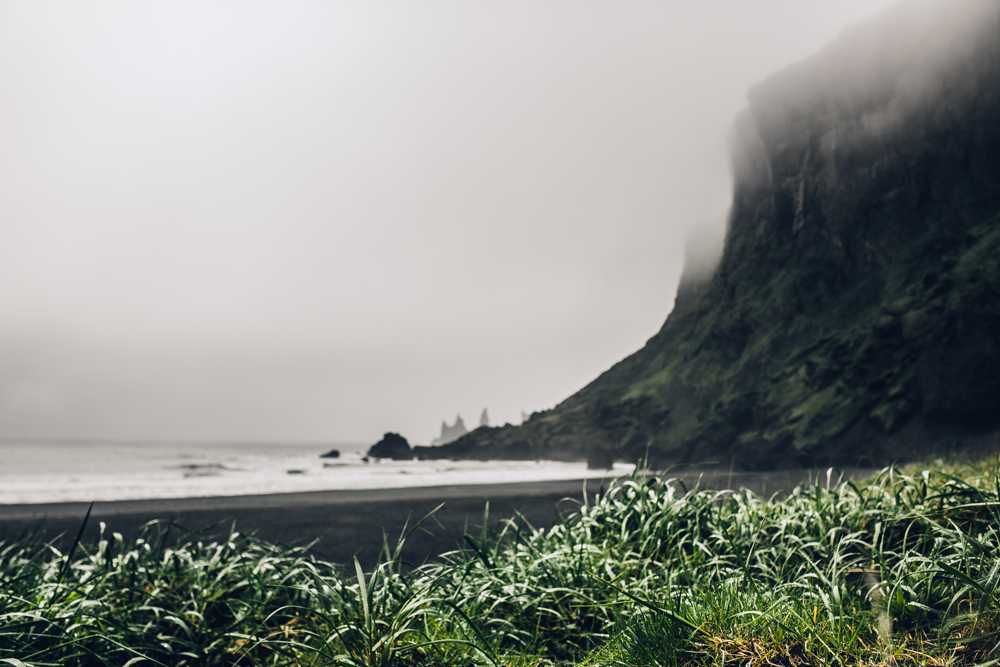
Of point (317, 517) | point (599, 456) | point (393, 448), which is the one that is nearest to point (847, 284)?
point (599, 456)

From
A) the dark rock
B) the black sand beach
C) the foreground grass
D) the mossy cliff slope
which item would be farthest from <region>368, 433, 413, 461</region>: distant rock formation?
the foreground grass

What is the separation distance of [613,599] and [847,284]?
53.0m

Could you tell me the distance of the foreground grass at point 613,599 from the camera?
197 centimetres

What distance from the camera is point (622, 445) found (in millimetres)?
56938

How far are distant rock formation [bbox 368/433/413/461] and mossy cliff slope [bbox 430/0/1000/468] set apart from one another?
3.67 meters

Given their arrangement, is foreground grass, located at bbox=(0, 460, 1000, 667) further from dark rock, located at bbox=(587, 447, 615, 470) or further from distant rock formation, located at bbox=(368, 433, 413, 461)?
distant rock formation, located at bbox=(368, 433, 413, 461)

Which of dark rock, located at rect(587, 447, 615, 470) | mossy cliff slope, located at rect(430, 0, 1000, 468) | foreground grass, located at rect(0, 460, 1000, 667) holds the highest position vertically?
mossy cliff slope, located at rect(430, 0, 1000, 468)

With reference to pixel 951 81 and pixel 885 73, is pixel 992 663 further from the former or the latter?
pixel 885 73

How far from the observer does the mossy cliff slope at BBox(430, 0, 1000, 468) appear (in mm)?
29703

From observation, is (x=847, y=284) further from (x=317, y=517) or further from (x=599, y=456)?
(x=317, y=517)

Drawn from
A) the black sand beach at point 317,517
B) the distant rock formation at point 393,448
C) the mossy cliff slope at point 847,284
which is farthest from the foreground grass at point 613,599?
the distant rock formation at point 393,448

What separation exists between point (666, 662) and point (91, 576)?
3.42 meters

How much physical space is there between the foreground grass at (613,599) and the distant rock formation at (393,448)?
61719 millimetres

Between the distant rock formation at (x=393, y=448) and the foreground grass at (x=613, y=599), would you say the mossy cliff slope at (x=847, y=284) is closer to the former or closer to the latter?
the distant rock formation at (x=393, y=448)
